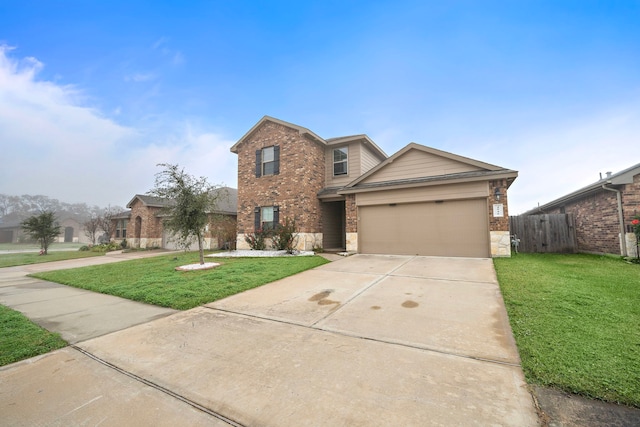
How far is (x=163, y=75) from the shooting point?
13.9 metres

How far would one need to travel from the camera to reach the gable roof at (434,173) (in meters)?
9.39

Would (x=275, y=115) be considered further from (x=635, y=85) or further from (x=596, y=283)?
(x=635, y=85)

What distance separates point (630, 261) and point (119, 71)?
2199cm

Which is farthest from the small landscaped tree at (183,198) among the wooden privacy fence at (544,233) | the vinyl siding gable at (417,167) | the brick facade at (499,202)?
the wooden privacy fence at (544,233)

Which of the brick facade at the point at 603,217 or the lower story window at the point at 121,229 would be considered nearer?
the brick facade at the point at 603,217

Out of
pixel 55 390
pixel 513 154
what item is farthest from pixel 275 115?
pixel 513 154

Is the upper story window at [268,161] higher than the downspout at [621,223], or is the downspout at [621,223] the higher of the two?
the upper story window at [268,161]

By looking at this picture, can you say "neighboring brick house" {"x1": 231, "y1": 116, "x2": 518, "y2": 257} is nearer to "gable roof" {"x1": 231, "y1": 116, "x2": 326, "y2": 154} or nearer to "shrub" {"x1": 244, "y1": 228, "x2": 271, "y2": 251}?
"gable roof" {"x1": 231, "y1": 116, "x2": 326, "y2": 154}

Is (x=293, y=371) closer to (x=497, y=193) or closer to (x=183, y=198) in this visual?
(x=183, y=198)

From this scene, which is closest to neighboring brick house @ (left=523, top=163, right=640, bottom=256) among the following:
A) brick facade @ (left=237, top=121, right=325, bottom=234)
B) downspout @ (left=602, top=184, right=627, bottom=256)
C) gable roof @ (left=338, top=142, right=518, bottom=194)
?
downspout @ (left=602, top=184, right=627, bottom=256)

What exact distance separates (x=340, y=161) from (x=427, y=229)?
6.52 meters

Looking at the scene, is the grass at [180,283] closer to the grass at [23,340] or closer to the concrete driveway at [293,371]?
the concrete driveway at [293,371]

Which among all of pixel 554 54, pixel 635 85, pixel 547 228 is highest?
pixel 554 54

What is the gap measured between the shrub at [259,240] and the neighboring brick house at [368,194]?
0.59 m
